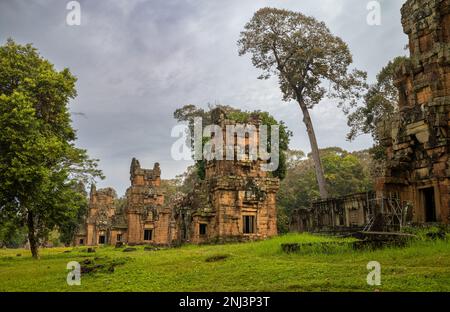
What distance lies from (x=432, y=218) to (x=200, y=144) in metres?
27.5

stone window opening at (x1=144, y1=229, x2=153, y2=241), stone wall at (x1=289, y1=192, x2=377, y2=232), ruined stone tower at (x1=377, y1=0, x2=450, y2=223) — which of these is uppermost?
ruined stone tower at (x1=377, y1=0, x2=450, y2=223)

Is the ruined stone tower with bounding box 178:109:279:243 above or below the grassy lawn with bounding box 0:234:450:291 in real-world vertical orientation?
above

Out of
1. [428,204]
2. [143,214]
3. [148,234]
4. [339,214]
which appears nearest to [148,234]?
[148,234]

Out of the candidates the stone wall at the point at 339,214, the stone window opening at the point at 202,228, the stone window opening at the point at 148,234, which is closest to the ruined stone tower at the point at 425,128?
the stone wall at the point at 339,214

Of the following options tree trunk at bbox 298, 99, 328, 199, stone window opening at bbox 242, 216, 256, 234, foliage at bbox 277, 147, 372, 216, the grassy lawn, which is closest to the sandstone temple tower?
foliage at bbox 277, 147, 372, 216

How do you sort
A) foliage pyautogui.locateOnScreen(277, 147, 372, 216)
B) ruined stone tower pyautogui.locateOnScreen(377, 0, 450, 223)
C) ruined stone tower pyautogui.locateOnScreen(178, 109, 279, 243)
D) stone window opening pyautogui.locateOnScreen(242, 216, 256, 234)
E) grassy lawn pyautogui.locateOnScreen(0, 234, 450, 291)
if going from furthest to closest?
foliage pyautogui.locateOnScreen(277, 147, 372, 216)
stone window opening pyautogui.locateOnScreen(242, 216, 256, 234)
ruined stone tower pyautogui.locateOnScreen(178, 109, 279, 243)
ruined stone tower pyautogui.locateOnScreen(377, 0, 450, 223)
grassy lawn pyautogui.locateOnScreen(0, 234, 450, 291)

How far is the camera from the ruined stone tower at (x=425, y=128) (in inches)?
638

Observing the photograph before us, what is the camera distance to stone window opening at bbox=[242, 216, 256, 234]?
84.9ft

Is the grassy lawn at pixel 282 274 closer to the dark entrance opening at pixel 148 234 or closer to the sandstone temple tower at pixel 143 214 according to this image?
the sandstone temple tower at pixel 143 214

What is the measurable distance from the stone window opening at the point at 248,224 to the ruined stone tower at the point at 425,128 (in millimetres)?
10371

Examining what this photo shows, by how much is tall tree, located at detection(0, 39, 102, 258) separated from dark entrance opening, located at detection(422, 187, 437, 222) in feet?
52.7

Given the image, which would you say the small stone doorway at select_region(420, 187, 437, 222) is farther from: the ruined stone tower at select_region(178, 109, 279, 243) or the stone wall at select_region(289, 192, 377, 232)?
the ruined stone tower at select_region(178, 109, 279, 243)

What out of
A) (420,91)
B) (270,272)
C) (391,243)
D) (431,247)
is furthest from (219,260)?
(420,91)
